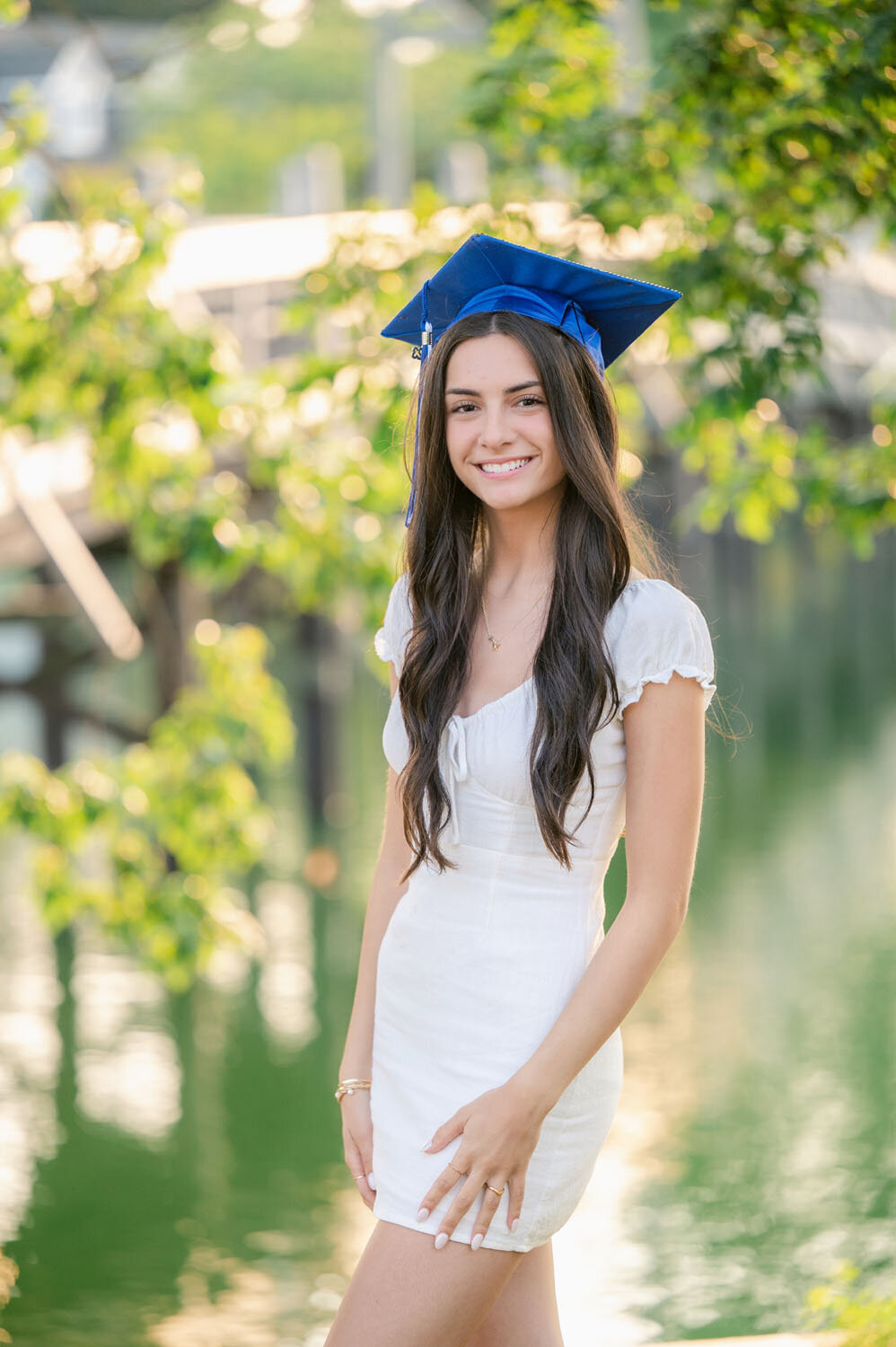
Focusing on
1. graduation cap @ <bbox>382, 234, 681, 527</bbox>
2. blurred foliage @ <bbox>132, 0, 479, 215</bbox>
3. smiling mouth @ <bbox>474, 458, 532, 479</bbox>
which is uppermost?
blurred foliage @ <bbox>132, 0, 479, 215</bbox>

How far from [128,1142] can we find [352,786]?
19.8 ft

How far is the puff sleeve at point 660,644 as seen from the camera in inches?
77.6

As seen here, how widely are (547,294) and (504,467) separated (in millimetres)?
232

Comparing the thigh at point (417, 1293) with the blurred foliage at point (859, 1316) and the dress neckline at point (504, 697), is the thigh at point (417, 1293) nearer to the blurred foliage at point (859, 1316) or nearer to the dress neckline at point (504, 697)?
the dress neckline at point (504, 697)

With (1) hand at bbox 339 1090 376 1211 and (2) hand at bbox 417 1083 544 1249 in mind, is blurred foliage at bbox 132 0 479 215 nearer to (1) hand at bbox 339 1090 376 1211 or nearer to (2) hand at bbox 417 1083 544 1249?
(1) hand at bbox 339 1090 376 1211

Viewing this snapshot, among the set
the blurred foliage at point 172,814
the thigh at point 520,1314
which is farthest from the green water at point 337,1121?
the thigh at point 520,1314

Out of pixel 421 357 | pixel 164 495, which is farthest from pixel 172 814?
pixel 421 357

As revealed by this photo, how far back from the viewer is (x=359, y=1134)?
7.38 ft

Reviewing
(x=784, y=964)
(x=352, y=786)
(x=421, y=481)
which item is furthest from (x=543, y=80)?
(x=352, y=786)

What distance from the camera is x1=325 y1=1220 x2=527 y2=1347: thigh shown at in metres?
1.96

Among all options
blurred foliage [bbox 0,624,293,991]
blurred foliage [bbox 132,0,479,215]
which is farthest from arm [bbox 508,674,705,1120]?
blurred foliage [bbox 132,0,479,215]

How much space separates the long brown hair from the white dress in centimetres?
3

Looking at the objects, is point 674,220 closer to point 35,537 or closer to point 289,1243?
point 289,1243

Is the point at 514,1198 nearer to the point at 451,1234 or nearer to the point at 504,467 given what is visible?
the point at 451,1234
